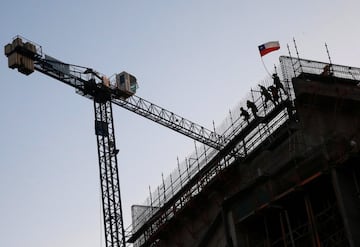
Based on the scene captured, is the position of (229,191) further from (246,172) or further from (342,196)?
(342,196)

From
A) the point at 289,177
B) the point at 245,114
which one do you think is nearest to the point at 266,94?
the point at 245,114

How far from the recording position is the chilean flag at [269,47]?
1639 inches

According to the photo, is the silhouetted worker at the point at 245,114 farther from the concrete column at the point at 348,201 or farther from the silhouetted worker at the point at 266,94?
the concrete column at the point at 348,201

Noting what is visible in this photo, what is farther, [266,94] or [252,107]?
[252,107]

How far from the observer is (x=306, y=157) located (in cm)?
2909

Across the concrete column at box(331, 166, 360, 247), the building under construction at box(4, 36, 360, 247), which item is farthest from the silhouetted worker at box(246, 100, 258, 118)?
the concrete column at box(331, 166, 360, 247)

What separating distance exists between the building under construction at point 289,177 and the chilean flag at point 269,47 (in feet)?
9.08

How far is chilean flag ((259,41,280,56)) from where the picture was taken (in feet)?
137

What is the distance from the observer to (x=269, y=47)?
4184 cm

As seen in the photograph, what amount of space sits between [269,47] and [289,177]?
14516mm

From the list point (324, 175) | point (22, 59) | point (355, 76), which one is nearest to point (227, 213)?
point (324, 175)

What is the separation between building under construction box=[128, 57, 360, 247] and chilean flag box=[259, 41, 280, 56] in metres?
2.77

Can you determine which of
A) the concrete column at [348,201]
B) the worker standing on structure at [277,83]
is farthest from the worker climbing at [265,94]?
the concrete column at [348,201]

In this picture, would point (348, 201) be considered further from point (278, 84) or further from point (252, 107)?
point (252, 107)
